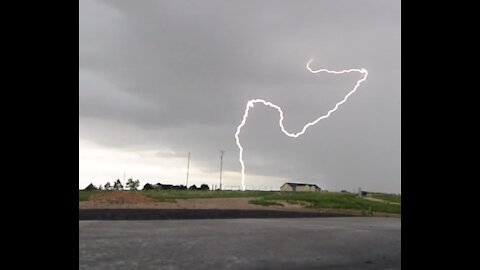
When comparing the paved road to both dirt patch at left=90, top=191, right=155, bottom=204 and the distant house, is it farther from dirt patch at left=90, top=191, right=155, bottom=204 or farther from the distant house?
the distant house

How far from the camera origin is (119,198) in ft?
123

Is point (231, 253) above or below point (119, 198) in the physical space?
above

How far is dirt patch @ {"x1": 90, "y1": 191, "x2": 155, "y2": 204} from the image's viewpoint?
116 ft

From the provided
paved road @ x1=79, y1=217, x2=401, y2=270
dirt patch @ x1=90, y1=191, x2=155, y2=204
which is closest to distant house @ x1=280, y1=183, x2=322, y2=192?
dirt patch @ x1=90, y1=191, x2=155, y2=204

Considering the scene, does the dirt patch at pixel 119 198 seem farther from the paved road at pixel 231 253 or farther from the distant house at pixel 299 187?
the distant house at pixel 299 187

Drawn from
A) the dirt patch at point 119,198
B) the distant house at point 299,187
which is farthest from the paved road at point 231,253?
the distant house at point 299,187

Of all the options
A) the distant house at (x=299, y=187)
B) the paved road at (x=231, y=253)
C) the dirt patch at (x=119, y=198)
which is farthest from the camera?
the distant house at (x=299, y=187)

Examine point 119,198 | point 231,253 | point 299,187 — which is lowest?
point 299,187

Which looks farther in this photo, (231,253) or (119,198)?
(119,198)

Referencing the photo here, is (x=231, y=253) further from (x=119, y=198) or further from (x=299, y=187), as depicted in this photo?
(x=299, y=187)

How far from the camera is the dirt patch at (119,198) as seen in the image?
116 feet

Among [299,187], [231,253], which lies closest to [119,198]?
[231,253]
